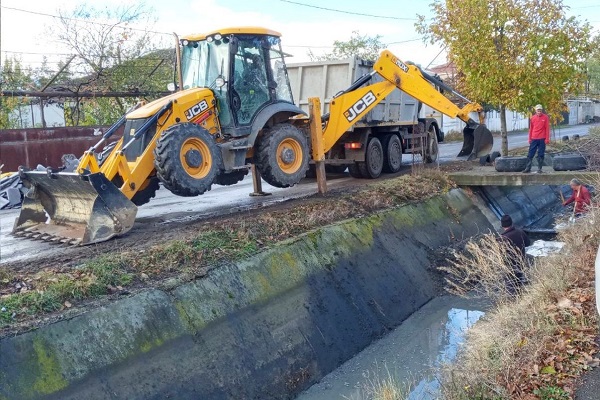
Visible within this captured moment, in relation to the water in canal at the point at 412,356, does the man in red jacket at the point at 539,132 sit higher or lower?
higher

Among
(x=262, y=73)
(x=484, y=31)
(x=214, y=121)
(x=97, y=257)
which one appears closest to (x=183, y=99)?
(x=214, y=121)

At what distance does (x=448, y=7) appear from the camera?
16047 millimetres

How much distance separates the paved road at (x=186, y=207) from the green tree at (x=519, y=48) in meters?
4.37

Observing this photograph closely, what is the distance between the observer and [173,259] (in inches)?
304

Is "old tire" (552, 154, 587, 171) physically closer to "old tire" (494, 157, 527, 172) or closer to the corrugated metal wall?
"old tire" (494, 157, 527, 172)

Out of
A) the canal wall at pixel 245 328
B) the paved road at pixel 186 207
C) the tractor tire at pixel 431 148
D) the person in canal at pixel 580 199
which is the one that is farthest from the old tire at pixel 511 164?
the canal wall at pixel 245 328

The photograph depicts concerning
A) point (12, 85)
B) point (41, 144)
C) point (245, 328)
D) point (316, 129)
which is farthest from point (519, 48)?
point (12, 85)

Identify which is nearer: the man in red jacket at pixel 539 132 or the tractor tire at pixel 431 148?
the man in red jacket at pixel 539 132

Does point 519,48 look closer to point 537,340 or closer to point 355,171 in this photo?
point 355,171

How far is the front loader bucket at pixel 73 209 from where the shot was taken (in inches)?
325

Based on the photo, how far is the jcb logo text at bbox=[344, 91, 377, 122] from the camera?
12125mm

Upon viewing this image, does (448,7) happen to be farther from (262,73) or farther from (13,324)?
(13,324)

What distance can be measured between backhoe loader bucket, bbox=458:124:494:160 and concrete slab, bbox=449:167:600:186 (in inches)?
64.3

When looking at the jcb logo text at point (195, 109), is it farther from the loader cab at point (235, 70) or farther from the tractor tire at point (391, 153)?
the tractor tire at point (391, 153)
